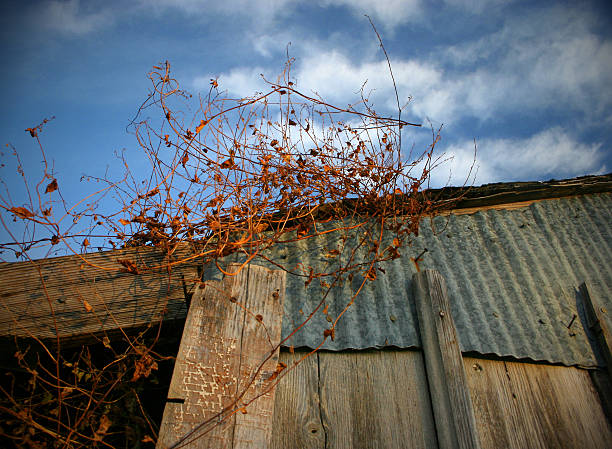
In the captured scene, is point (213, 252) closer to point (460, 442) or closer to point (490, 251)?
point (460, 442)

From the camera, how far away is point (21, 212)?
2.36m

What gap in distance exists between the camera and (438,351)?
2.54 metres

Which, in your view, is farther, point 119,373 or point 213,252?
point 213,252

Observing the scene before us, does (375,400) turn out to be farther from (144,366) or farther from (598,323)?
(598,323)

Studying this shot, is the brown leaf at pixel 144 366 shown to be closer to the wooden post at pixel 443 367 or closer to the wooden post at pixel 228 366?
the wooden post at pixel 228 366

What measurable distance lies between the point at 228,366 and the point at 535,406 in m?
2.29

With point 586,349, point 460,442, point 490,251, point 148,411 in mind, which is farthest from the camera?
point 490,251

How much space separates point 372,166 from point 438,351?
1.81 meters

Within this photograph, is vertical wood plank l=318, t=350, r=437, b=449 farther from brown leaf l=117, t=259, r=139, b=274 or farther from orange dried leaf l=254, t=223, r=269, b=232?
brown leaf l=117, t=259, r=139, b=274

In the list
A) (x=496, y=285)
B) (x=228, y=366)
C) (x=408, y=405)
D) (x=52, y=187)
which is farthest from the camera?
(x=496, y=285)

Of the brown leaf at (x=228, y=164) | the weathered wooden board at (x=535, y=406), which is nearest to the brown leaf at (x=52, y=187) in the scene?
the brown leaf at (x=228, y=164)

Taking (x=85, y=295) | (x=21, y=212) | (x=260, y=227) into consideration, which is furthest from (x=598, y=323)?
(x=21, y=212)

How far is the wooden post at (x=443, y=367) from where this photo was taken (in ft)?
7.33

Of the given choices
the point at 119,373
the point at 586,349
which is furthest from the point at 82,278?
the point at 586,349
